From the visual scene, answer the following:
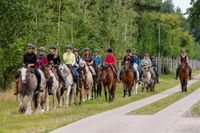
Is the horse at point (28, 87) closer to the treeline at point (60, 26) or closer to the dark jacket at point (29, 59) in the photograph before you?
the dark jacket at point (29, 59)

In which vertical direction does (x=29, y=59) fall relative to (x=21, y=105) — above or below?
above

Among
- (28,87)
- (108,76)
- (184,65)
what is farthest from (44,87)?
(184,65)

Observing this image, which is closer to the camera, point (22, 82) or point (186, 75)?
point (22, 82)

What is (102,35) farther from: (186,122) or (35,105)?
(186,122)

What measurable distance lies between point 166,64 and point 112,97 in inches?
2162

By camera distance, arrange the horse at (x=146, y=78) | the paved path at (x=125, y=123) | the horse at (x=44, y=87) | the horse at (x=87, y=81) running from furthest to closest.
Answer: the horse at (x=146, y=78) < the horse at (x=87, y=81) < the horse at (x=44, y=87) < the paved path at (x=125, y=123)

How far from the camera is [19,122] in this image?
57.7ft

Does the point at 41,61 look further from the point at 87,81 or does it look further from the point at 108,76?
the point at 108,76

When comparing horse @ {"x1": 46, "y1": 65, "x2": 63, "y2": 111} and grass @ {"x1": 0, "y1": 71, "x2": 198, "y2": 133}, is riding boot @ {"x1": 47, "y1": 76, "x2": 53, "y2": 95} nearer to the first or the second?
horse @ {"x1": 46, "y1": 65, "x2": 63, "y2": 111}

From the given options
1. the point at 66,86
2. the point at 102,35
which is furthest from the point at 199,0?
the point at 66,86

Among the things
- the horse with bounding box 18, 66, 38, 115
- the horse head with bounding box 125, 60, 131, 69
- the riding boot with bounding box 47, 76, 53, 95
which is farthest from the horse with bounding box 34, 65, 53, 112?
the horse head with bounding box 125, 60, 131, 69

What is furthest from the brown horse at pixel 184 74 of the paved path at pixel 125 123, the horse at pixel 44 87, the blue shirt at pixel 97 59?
the paved path at pixel 125 123

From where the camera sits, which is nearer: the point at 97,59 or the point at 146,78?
the point at 97,59

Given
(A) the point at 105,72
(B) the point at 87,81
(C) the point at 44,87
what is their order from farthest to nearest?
(B) the point at 87,81 < (A) the point at 105,72 < (C) the point at 44,87
